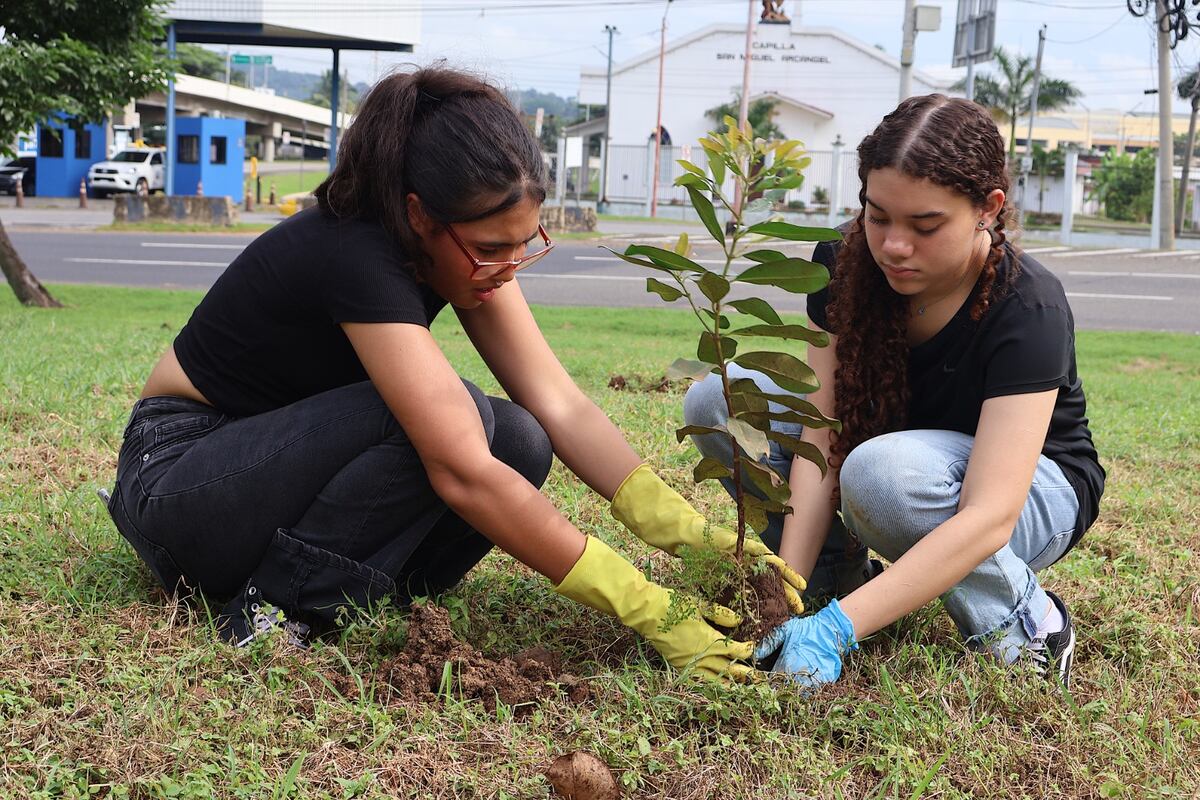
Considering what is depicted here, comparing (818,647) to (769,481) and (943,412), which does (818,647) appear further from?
(943,412)

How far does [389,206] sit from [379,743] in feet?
2.99

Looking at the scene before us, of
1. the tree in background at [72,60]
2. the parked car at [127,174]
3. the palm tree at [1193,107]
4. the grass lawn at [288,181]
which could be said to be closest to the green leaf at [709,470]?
the tree in background at [72,60]

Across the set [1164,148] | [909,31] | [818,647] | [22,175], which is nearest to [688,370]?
[818,647]

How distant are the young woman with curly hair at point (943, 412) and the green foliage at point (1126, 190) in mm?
24911

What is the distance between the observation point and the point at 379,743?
1.89 meters

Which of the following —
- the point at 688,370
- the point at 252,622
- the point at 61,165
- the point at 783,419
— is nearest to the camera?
the point at 688,370

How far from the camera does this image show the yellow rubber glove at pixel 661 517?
228 centimetres

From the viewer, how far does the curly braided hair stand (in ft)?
6.54

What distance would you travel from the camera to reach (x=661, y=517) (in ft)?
7.65

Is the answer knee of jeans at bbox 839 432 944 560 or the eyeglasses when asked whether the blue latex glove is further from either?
the eyeglasses

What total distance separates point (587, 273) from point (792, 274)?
11434 mm

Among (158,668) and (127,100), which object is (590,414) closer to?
(158,668)

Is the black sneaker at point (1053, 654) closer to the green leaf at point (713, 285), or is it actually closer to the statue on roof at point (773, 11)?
the green leaf at point (713, 285)

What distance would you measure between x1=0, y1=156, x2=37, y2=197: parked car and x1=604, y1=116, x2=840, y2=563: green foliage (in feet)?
97.2
